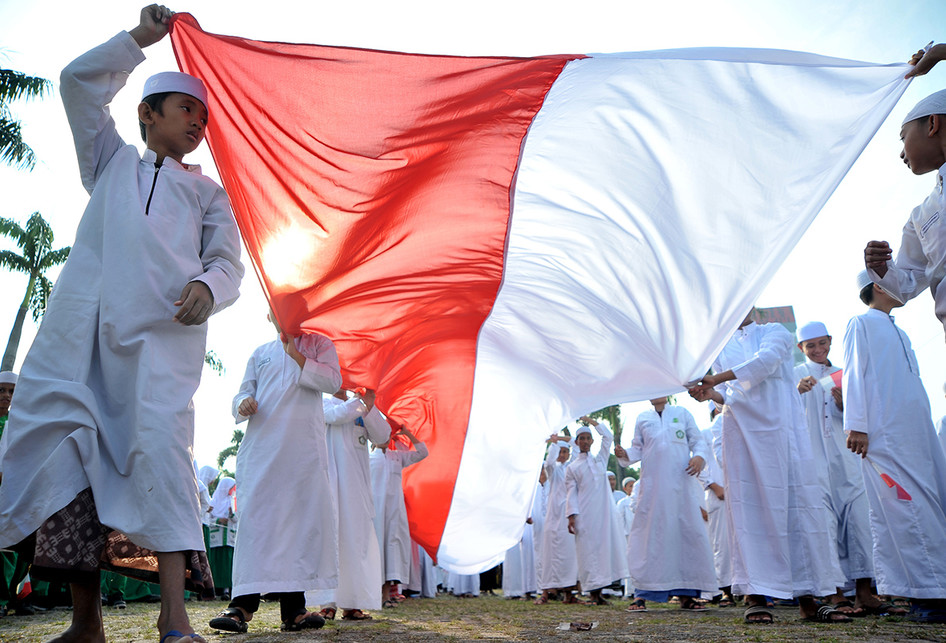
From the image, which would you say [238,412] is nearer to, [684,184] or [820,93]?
[684,184]

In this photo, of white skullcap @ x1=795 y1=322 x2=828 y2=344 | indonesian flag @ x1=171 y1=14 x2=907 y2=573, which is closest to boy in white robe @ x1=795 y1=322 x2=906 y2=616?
white skullcap @ x1=795 y1=322 x2=828 y2=344

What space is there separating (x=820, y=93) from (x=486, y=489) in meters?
3.46

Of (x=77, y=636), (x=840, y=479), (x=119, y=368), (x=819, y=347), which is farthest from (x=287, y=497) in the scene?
A: (x=819, y=347)

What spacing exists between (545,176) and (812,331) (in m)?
3.86

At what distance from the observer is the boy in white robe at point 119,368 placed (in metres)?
2.24

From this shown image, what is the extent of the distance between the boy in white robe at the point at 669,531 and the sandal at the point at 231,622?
3.73m

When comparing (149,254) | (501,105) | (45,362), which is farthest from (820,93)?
(45,362)

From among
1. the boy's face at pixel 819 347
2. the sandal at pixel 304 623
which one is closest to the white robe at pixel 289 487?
the sandal at pixel 304 623

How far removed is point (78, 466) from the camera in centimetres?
227

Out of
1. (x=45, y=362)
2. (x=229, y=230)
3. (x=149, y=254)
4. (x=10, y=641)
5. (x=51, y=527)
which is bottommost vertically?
(x=10, y=641)

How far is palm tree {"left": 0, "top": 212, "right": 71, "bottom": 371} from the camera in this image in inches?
789

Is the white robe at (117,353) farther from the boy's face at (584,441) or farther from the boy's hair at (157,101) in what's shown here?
the boy's face at (584,441)

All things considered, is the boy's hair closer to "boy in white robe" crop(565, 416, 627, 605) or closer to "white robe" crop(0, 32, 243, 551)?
"white robe" crop(0, 32, 243, 551)

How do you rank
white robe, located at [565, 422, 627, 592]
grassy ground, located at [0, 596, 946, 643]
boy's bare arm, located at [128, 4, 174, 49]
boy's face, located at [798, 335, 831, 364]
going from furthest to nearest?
white robe, located at [565, 422, 627, 592] < boy's face, located at [798, 335, 831, 364] < grassy ground, located at [0, 596, 946, 643] < boy's bare arm, located at [128, 4, 174, 49]
